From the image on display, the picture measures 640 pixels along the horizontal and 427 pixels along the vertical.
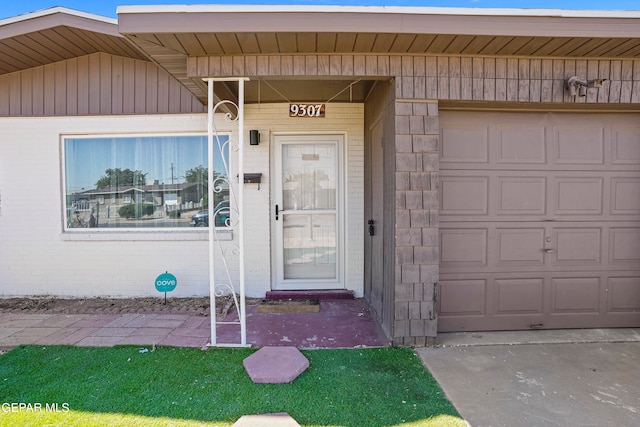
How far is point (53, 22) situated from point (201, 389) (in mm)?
4155

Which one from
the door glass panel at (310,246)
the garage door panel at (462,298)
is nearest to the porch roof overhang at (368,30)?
the garage door panel at (462,298)

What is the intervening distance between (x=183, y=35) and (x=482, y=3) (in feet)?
7.79

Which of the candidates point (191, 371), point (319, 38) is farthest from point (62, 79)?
point (191, 371)

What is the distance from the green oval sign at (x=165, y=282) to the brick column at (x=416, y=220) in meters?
2.79

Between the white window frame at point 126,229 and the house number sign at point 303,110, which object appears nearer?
the house number sign at point 303,110

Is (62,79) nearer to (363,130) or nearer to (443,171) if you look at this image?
(363,130)

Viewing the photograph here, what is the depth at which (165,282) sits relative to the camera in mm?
4254

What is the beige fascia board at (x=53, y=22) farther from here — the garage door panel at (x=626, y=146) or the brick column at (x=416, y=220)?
the garage door panel at (x=626, y=146)

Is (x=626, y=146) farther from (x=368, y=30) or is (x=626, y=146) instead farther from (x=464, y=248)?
(x=368, y=30)

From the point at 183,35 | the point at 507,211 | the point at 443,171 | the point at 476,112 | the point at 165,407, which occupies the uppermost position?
the point at 183,35

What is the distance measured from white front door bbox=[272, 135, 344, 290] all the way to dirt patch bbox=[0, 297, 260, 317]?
81 centimetres

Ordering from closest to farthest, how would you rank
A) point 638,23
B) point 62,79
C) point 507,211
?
point 638,23
point 507,211
point 62,79

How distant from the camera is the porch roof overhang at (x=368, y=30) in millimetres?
2592

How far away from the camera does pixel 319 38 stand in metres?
2.77
